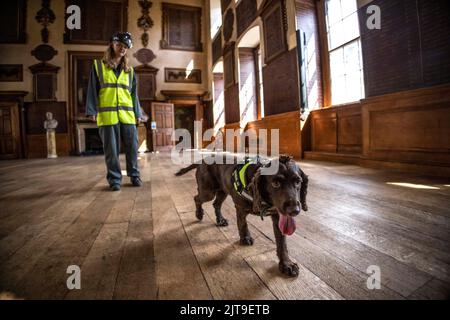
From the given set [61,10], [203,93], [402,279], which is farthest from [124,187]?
[61,10]

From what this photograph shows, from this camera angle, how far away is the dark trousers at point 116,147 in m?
2.60

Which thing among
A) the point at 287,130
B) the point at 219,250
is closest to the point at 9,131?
the point at 287,130

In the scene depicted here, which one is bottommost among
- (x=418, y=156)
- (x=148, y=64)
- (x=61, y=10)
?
(x=418, y=156)

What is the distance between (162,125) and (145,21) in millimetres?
4828

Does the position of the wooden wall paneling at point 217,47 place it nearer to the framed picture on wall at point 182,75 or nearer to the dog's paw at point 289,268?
the framed picture on wall at point 182,75

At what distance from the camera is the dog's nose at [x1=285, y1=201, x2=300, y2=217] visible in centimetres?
78

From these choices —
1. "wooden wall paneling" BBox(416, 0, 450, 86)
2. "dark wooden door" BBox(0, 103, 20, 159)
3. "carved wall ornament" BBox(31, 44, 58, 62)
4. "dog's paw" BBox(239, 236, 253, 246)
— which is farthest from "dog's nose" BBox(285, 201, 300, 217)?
"carved wall ornament" BBox(31, 44, 58, 62)

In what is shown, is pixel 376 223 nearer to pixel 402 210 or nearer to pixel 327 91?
pixel 402 210

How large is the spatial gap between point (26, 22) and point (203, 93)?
7940 millimetres

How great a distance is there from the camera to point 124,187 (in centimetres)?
271

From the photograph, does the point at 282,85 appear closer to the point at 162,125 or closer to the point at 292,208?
the point at 292,208

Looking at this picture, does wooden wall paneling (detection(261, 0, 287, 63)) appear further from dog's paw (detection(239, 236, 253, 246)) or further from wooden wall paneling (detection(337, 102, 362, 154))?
dog's paw (detection(239, 236, 253, 246))

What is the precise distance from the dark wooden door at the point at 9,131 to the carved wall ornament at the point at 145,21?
6.02m

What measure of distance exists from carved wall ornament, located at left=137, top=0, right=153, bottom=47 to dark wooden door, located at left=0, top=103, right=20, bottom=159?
6.02 m
